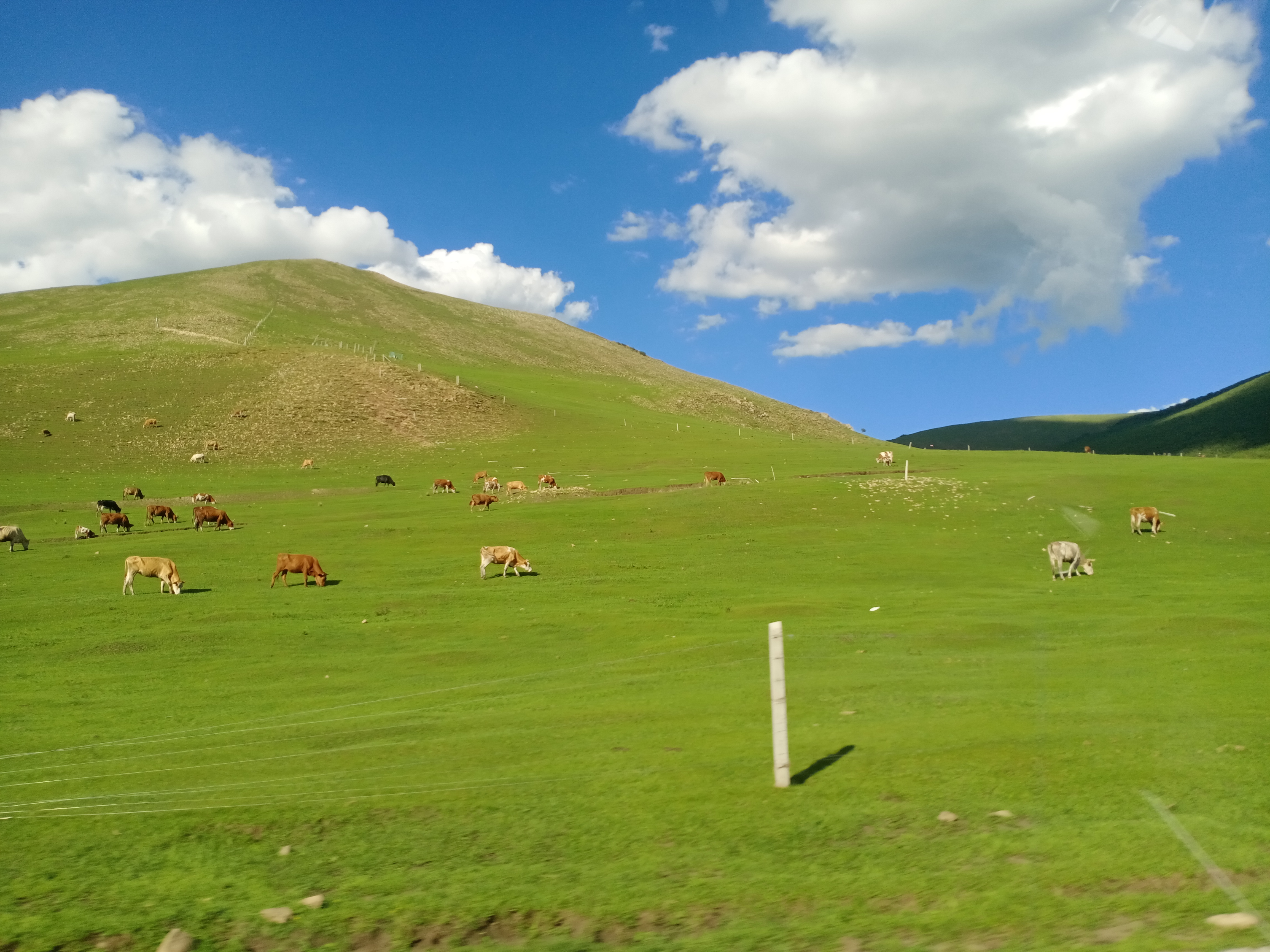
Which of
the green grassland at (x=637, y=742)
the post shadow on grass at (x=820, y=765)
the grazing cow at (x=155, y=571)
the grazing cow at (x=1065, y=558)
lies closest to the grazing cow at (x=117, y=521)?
the green grassland at (x=637, y=742)

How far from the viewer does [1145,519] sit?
37.9 metres

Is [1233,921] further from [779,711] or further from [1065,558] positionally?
[1065,558]

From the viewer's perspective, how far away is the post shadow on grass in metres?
8.41

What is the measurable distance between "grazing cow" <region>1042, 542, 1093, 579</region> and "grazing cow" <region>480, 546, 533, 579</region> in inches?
702

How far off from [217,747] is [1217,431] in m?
236

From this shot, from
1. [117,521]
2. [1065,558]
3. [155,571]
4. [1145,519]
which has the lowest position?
[1065,558]

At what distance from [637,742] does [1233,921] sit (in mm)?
6002

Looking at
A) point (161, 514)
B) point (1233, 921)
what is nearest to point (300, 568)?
point (161, 514)

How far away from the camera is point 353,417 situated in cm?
8062

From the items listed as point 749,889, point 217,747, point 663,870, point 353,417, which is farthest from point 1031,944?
point 353,417

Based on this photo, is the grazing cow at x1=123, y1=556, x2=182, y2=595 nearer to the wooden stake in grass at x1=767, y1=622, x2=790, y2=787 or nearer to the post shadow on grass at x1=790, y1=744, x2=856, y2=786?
the post shadow on grass at x1=790, y1=744, x2=856, y2=786

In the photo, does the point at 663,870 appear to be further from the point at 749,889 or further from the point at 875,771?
the point at 875,771

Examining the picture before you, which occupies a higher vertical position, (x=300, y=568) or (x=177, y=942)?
(x=300, y=568)

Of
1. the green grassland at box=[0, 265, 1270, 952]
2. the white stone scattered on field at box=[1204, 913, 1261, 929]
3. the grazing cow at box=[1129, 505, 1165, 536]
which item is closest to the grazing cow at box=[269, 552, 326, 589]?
the green grassland at box=[0, 265, 1270, 952]
